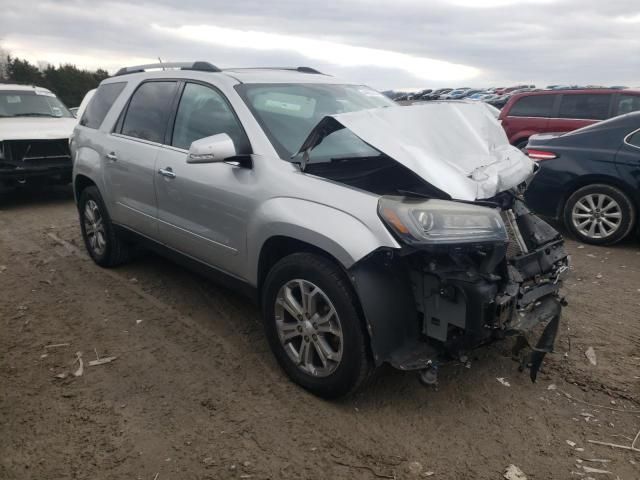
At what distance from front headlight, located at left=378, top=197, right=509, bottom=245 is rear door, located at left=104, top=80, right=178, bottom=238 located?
2282mm

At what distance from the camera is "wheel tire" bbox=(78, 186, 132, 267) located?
5.07m

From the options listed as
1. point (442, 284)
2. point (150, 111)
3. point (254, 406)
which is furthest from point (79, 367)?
point (442, 284)

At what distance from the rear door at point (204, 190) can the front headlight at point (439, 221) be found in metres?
1.01

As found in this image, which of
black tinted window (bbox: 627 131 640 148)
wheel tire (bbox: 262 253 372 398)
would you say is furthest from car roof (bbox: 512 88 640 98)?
wheel tire (bbox: 262 253 372 398)

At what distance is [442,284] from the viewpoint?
2670mm

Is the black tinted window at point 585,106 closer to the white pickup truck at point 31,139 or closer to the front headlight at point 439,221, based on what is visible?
the front headlight at point 439,221

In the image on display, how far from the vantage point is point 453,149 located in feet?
10.6

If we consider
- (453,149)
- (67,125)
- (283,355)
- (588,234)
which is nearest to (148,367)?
(283,355)

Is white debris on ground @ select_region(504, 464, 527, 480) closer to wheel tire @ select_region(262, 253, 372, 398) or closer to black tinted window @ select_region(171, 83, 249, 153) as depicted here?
wheel tire @ select_region(262, 253, 372, 398)

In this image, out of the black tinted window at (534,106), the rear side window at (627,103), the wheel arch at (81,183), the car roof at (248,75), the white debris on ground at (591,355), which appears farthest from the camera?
the black tinted window at (534,106)

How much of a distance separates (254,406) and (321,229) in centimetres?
110

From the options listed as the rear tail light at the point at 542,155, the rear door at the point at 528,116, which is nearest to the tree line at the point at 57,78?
the rear door at the point at 528,116

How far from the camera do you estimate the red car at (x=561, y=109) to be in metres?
9.97

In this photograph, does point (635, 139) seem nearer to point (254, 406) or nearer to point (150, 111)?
point (150, 111)
